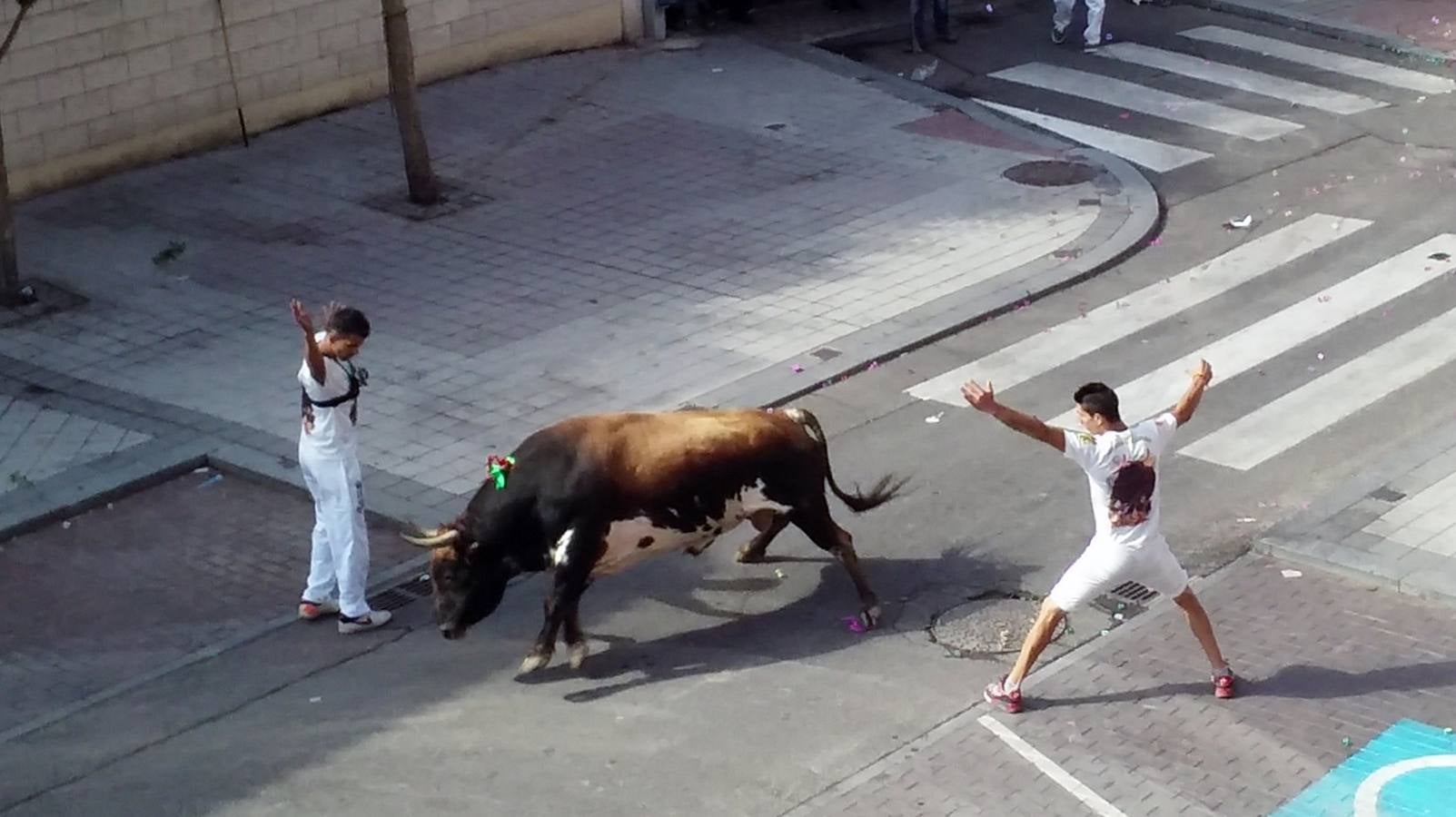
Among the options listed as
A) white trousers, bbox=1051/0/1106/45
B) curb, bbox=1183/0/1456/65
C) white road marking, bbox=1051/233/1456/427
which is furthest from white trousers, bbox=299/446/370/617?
curb, bbox=1183/0/1456/65

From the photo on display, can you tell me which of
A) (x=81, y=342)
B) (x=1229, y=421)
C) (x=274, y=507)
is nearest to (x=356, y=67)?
(x=81, y=342)

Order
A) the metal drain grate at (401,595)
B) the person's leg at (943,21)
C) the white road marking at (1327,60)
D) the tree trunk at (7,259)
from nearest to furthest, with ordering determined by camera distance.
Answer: the metal drain grate at (401,595) < the tree trunk at (7,259) < the white road marking at (1327,60) < the person's leg at (943,21)

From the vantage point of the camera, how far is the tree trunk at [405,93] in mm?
15938

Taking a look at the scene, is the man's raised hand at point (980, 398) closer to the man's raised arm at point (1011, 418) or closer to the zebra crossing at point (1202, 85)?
the man's raised arm at point (1011, 418)

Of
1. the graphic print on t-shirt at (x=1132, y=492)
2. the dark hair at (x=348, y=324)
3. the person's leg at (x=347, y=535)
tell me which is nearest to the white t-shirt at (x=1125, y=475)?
the graphic print on t-shirt at (x=1132, y=492)

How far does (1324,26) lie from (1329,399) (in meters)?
11.5

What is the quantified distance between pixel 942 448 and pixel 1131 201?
5.51 m

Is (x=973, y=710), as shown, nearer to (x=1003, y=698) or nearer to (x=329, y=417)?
(x=1003, y=698)

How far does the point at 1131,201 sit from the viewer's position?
637 inches

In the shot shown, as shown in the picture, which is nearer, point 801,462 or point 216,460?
point 801,462

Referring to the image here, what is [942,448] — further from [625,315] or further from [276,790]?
[276,790]

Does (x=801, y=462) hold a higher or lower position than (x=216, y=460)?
higher

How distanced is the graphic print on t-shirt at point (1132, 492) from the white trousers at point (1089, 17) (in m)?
14.3

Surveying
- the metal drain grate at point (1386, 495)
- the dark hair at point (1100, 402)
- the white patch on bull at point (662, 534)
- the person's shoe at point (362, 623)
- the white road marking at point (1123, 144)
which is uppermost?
the dark hair at point (1100, 402)
